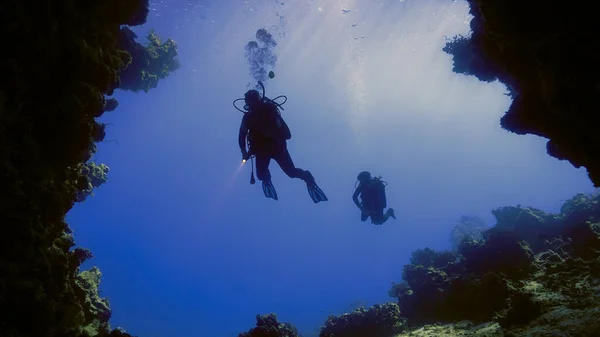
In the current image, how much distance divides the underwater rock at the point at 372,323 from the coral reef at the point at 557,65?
734 centimetres

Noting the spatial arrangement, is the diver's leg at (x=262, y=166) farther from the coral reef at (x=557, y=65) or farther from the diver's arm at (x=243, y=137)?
the coral reef at (x=557, y=65)

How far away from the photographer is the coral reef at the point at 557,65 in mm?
3080

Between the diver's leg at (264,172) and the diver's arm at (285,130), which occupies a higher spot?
the diver's arm at (285,130)

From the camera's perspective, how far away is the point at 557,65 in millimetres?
3229

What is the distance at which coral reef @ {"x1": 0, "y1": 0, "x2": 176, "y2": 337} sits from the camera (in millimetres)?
2939

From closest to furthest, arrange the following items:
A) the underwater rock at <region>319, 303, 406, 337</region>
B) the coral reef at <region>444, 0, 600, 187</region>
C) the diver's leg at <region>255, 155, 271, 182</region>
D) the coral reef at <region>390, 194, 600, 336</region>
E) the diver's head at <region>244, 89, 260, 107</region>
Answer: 1. the coral reef at <region>444, 0, 600, 187</region>
2. the coral reef at <region>390, 194, 600, 336</region>
3. the diver's head at <region>244, 89, 260, 107</region>
4. the diver's leg at <region>255, 155, 271, 182</region>
5. the underwater rock at <region>319, 303, 406, 337</region>

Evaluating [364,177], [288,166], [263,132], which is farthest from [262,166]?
[364,177]

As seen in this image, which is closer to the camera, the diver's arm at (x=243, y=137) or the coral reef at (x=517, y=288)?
the coral reef at (x=517, y=288)

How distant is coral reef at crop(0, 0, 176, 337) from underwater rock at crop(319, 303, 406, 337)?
7.89 meters

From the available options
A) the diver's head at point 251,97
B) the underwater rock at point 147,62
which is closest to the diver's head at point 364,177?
the diver's head at point 251,97

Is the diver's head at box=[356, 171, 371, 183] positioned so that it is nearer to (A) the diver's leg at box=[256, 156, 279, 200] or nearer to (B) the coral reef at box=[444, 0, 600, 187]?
(A) the diver's leg at box=[256, 156, 279, 200]

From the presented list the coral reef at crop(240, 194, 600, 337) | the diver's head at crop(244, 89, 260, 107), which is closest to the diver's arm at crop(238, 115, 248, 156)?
the diver's head at crop(244, 89, 260, 107)

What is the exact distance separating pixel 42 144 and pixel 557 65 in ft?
18.7

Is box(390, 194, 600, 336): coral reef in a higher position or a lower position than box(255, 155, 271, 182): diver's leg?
lower
